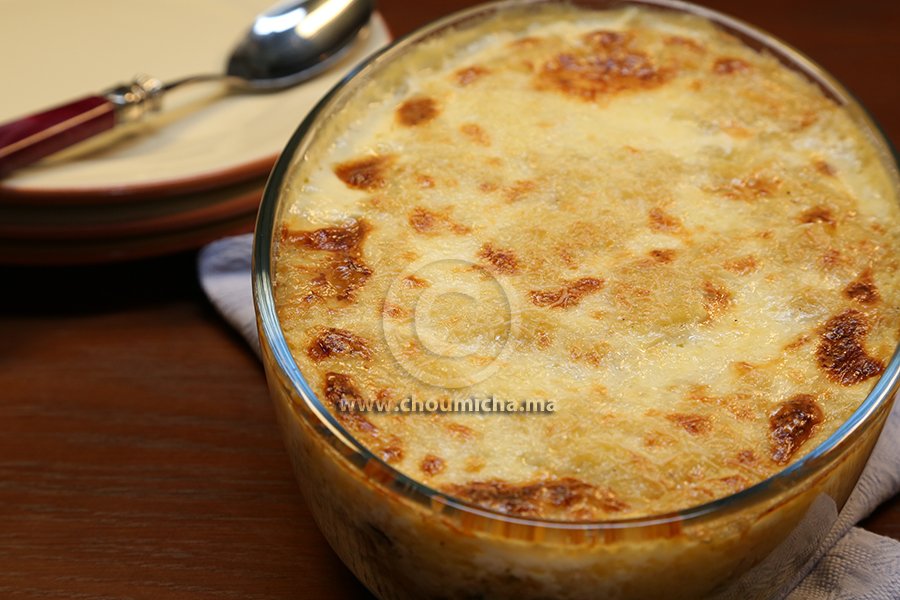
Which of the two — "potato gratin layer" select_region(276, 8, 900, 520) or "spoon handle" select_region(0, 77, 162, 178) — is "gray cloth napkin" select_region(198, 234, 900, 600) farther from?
"spoon handle" select_region(0, 77, 162, 178)

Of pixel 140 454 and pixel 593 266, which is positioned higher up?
pixel 593 266

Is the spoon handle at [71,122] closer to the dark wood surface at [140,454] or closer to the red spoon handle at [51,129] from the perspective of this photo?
the red spoon handle at [51,129]

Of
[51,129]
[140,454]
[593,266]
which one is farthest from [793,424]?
[51,129]

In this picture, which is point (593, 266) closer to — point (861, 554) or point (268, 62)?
point (861, 554)

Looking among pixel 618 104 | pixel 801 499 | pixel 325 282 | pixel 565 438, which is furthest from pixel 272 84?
pixel 801 499

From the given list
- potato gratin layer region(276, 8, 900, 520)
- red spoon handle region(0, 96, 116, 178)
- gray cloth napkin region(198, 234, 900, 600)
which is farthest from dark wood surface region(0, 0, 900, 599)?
potato gratin layer region(276, 8, 900, 520)

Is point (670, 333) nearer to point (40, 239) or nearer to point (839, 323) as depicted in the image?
point (839, 323)
